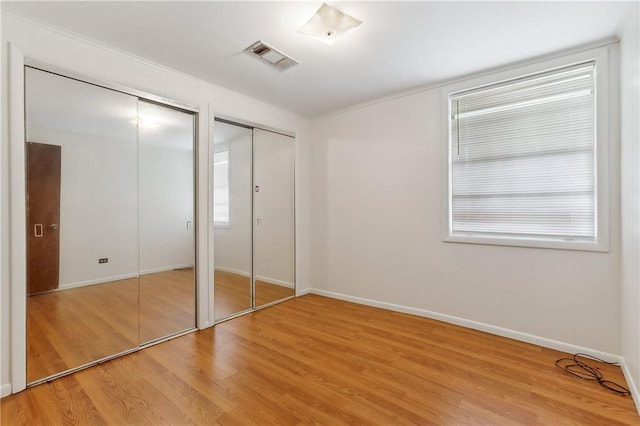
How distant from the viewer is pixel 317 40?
242 centimetres

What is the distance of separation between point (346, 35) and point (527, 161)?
2129 millimetres

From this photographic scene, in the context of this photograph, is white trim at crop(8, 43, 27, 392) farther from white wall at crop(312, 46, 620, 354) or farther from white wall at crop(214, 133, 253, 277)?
white wall at crop(312, 46, 620, 354)

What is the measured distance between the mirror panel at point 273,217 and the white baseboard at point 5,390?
224 cm

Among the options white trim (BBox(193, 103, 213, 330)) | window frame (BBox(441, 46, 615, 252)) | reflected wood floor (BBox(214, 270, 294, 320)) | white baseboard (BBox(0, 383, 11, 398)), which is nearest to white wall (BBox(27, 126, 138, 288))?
white trim (BBox(193, 103, 213, 330))

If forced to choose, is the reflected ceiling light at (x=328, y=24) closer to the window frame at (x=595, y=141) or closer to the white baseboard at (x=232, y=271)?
the window frame at (x=595, y=141)

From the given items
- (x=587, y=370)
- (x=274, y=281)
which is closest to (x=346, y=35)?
(x=274, y=281)

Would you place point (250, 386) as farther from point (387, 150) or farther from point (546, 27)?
point (546, 27)

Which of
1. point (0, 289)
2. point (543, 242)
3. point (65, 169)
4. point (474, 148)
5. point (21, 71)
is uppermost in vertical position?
point (21, 71)

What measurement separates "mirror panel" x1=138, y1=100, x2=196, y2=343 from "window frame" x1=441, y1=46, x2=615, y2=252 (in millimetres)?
2912

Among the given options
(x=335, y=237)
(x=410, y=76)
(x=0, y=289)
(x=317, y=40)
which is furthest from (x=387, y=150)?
(x=0, y=289)

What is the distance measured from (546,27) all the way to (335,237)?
315 cm

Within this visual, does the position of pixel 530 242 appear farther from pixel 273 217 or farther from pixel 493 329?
pixel 273 217

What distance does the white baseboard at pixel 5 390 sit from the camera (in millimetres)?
1983

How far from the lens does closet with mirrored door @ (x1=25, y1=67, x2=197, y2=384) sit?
7.25 ft
